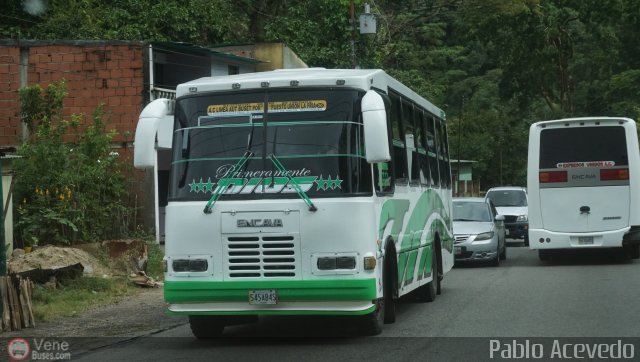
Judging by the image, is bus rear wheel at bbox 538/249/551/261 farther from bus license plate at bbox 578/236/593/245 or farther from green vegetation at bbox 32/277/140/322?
green vegetation at bbox 32/277/140/322

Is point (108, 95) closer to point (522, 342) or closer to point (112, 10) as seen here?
point (112, 10)

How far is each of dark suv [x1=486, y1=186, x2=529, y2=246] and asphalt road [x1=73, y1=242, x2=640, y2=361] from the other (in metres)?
13.8

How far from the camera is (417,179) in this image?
14477mm

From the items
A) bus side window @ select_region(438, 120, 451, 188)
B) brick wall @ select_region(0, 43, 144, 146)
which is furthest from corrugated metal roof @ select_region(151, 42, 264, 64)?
bus side window @ select_region(438, 120, 451, 188)

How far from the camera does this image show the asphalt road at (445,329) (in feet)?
34.1

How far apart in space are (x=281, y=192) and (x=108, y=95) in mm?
15298

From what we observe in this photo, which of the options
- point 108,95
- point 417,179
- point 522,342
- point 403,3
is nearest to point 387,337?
point 522,342

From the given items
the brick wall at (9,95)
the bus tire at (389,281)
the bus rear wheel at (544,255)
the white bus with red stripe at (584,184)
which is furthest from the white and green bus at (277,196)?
the brick wall at (9,95)

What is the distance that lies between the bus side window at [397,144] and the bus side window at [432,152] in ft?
8.34

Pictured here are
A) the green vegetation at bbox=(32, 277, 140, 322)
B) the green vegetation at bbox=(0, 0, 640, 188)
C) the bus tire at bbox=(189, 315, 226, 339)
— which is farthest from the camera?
the green vegetation at bbox=(0, 0, 640, 188)

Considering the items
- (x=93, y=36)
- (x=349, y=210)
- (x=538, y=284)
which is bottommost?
(x=538, y=284)

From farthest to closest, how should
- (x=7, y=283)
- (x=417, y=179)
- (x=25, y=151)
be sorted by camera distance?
(x=25, y=151) < (x=417, y=179) < (x=7, y=283)

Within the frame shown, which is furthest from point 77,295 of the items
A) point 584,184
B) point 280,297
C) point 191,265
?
point 584,184

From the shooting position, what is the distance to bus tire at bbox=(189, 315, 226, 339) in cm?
1157
